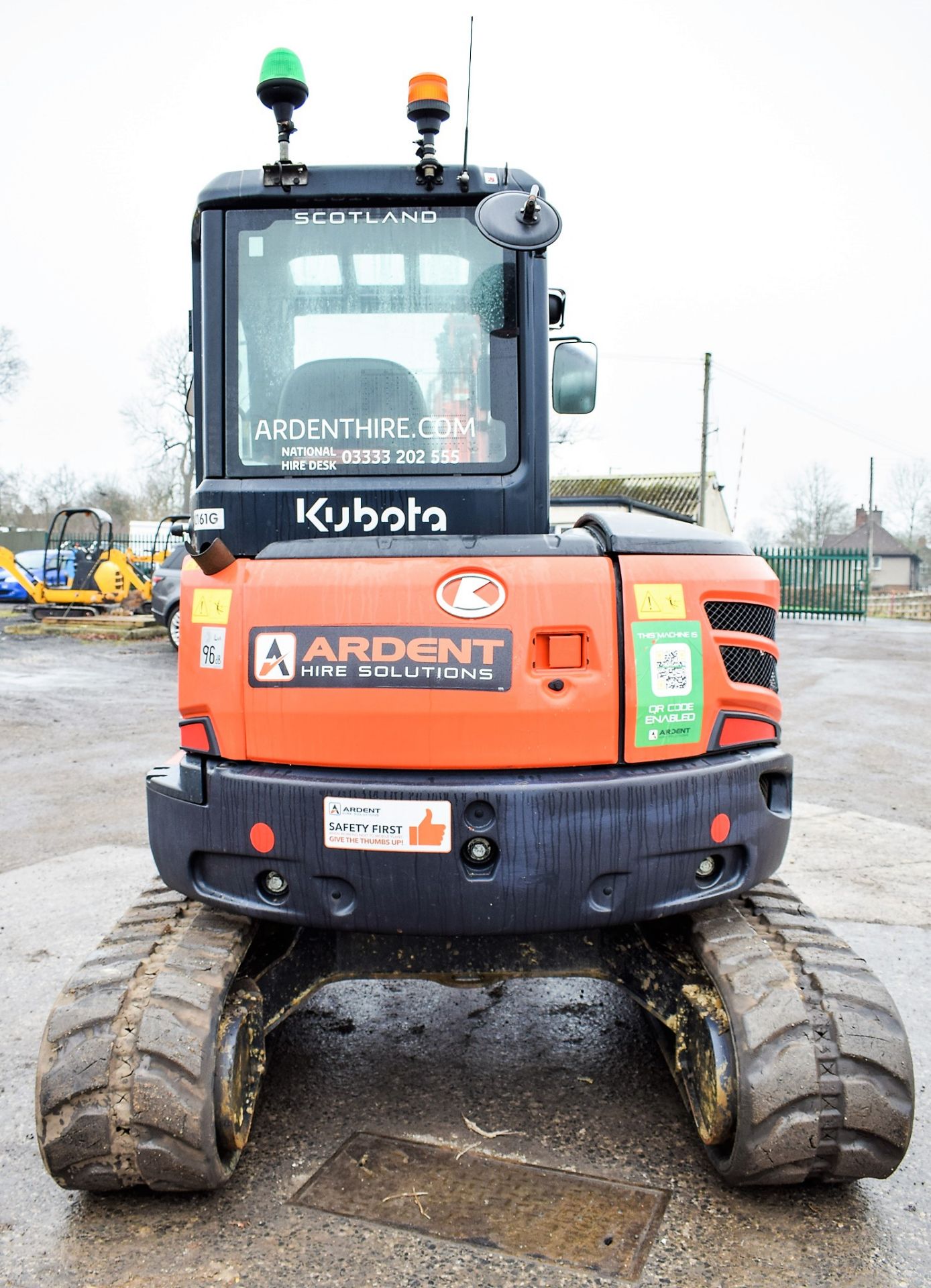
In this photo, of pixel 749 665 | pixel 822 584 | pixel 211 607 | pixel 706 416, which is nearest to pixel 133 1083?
pixel 211 607

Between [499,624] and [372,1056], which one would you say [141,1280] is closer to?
[372,1056]

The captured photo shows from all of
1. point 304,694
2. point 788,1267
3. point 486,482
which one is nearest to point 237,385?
point 486,482

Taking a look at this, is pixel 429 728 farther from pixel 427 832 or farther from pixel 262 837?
pixel 262 837

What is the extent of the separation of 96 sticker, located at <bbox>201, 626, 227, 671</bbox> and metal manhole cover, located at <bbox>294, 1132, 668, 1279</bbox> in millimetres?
1480

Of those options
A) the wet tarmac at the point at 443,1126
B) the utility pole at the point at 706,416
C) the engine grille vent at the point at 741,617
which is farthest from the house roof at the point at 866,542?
the engine grille vent at the point at 741,617

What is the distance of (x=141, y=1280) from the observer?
8.79ft

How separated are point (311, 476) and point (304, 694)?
0.74 metres

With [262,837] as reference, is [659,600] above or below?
above

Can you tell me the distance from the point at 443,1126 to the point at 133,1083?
→ 1041 millimetres

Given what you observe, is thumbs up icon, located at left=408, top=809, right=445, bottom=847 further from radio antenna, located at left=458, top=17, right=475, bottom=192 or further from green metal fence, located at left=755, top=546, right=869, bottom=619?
green metal fence, located at left=755, top=546, right=869, bottom=619

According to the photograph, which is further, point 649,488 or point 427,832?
point 649,488

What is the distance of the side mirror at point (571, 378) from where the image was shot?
3434 mm

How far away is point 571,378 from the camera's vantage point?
3436 mm

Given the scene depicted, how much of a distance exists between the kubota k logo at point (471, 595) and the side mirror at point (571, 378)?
2.49ft
